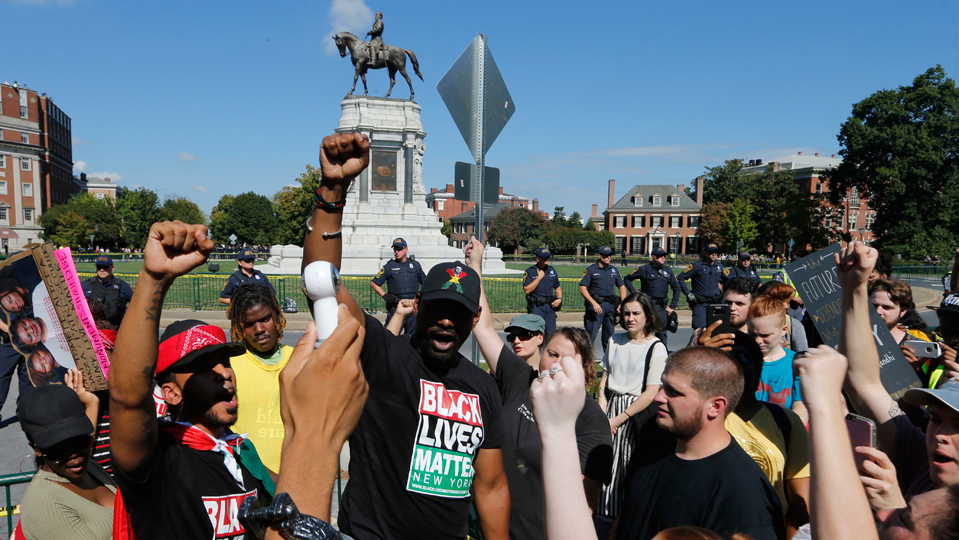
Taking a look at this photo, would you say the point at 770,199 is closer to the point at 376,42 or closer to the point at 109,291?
the point at 376,42

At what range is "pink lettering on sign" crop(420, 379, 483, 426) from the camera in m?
2.39

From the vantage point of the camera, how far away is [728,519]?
2215mm

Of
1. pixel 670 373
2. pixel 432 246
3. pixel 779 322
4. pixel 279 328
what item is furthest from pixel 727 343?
pixel 432 246

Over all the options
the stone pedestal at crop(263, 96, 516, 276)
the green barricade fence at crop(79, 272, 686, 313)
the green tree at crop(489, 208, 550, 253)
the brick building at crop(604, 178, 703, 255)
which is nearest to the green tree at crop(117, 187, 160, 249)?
the green tree at crop(489, 208, 550, 253)

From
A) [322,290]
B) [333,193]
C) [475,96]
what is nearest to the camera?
[322,290]

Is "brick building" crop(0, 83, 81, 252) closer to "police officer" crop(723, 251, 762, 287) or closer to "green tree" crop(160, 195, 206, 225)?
Result: "green tree" crop(160, 195, 206, 225)

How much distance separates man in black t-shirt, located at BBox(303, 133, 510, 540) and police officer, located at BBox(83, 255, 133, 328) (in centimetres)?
910

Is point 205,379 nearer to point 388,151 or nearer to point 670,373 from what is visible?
point 670,373

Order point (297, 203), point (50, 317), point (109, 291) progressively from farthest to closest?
1. point (297, 203)
2. point (109, 291)
3. point (50, 317)

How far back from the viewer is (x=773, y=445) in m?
3.02

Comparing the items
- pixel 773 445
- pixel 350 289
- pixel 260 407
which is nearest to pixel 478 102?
pixel 260 407

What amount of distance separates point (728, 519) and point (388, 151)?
32607 mm

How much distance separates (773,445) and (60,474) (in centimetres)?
333

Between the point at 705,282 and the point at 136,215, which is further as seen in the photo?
the point at 136,215
